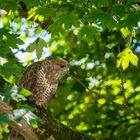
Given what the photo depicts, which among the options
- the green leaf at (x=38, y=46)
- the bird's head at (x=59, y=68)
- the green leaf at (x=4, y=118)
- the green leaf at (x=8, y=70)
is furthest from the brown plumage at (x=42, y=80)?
the green leaf at (x=4, y=118)

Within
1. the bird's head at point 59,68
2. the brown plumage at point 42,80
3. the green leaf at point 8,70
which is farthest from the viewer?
the bird's head at point 59,68

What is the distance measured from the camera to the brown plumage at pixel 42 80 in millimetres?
5070

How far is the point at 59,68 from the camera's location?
5.57m

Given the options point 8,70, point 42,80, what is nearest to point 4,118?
point 8,70

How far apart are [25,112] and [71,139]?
1404 millimetres

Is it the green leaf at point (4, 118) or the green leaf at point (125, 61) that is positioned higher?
the green leaf at point (4, 118)

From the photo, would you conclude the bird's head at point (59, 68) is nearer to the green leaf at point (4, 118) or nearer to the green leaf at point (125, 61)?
the green leaf at point (125, 61)

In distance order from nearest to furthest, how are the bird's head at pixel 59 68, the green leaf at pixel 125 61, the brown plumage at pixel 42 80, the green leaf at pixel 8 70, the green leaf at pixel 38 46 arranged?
the green leaf at pixel 8 70 < the green leaf at pixel 38 46 < the green leaf at pixel 125 61 < the brown plumage at pixel 42 80 < the bird's head at pixel 59 68

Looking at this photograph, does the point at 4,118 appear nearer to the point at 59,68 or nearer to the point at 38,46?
the point at 38,46

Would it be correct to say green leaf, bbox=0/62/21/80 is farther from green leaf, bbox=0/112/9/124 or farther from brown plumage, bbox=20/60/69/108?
brown plumage, bbox=20/60/69/108

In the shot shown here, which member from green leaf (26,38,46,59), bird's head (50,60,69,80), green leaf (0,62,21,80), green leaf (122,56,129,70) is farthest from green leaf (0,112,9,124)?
bird's head (50,60,69,80)

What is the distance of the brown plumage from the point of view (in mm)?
5070

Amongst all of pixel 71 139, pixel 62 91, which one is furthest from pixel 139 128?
pixel 71 139

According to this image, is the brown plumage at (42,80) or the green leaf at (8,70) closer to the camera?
the green leaf at (8,70)
